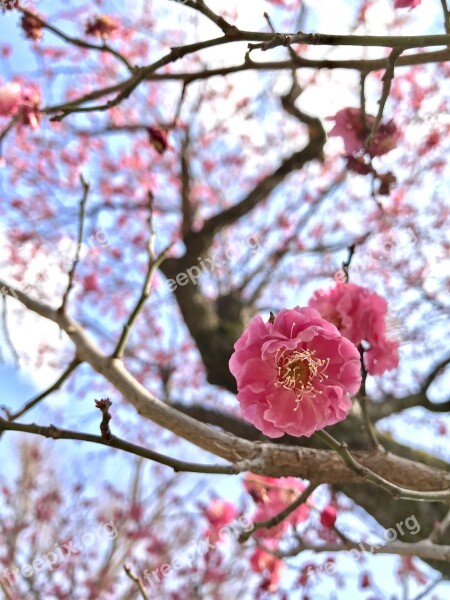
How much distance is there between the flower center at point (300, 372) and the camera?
1.68 metres

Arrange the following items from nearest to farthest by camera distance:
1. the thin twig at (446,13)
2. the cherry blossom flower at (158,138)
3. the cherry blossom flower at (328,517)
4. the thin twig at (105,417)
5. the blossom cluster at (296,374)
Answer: the thin twig at (105,417), the blossom cluster at (296,374), the thin twig at (446,13), the cherry blossom flower at (328,517), the cherry blossom flower at (158,138)

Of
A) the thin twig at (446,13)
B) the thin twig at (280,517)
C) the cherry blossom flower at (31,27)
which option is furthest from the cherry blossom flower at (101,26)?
the thin twig at (280,517)

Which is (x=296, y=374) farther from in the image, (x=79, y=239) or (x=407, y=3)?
(x=407, y=3)

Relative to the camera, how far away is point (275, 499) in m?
3.08

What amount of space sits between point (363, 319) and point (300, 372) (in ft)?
1.89

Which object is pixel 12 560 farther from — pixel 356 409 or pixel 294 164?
pixel 294 164

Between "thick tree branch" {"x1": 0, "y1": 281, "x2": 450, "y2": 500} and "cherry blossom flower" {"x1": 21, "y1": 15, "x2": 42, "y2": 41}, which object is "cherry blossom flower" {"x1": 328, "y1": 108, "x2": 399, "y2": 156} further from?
"cherry blossom flower" {"x1": 21, "y1": 15, "x2": 42, "y2": 41}

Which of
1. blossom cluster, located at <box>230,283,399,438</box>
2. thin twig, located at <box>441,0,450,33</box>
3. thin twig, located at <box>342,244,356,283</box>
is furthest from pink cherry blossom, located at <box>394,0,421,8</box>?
blossom cluster, located at <box>230,283,399,438</box>

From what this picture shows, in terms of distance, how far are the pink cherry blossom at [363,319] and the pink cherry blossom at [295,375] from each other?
1.50ft

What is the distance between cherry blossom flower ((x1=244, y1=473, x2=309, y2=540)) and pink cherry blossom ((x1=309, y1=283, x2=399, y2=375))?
0.99 metres

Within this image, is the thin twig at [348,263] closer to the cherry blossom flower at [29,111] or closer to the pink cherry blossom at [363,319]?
the pink cherry blossom at [363,319]

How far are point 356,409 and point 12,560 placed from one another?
224 inches

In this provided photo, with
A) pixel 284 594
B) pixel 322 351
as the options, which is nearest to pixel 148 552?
pixel 284 594

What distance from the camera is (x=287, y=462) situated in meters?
1.98
